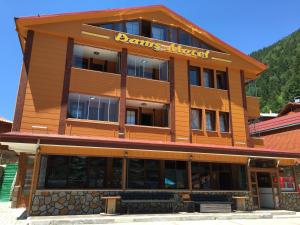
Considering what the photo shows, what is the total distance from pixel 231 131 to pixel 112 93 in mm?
9359

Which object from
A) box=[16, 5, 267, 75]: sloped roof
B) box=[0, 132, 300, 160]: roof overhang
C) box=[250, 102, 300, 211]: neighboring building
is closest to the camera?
box=[0, 132, 300, 160]: roof overhang

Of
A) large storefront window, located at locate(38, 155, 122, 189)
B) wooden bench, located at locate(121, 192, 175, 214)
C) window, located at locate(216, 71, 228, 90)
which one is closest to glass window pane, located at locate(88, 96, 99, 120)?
large storefront window, located at locate(38, 155, 122, 189)

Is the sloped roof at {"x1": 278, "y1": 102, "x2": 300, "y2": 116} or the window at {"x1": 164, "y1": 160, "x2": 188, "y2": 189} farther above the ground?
the sloped roof at {"x1": 278, "y1": 102, "x2": 300, "y2": 116}

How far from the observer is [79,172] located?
17234 mm

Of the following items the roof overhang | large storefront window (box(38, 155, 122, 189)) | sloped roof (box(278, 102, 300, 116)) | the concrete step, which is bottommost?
the concrete step

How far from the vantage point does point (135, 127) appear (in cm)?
1970

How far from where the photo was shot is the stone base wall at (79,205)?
15.1 metres

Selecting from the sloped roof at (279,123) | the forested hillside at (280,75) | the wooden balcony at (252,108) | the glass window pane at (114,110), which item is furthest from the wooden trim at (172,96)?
the forested hillside at (280,75)

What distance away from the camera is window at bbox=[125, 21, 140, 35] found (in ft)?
71.3

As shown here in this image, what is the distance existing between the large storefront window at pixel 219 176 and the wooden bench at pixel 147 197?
10.4ft

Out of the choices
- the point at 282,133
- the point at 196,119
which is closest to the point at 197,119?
the point at 196,119

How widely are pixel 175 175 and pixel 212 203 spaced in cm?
299

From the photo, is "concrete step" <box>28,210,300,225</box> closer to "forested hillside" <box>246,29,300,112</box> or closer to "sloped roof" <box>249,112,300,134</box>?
"sloped roof" <box>249,112,300,134</box>

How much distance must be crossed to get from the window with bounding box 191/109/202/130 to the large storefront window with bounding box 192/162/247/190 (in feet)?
9.08
